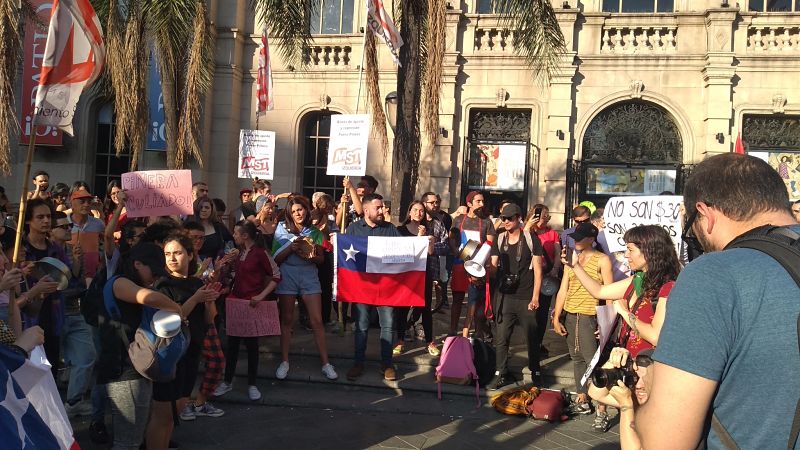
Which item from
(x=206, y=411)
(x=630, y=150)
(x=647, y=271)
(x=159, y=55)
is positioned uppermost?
(x=159, y=55)

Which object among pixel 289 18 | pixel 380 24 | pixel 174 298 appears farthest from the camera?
pixel 289 18

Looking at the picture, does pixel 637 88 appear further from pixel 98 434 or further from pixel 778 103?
pixel 98 434

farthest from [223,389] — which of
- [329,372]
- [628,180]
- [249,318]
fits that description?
[628,180]

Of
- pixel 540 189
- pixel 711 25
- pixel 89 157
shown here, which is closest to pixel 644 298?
pixel 540 189

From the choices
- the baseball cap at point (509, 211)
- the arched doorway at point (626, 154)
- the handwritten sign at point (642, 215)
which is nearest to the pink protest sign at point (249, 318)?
the baseball cap at point (509, 211)

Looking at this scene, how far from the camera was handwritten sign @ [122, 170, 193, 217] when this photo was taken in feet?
23.6

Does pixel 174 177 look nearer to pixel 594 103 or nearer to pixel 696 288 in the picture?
pixel 696 288

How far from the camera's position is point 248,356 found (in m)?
6.94

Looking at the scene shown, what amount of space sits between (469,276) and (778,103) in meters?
10.7

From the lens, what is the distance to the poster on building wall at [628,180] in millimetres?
15609

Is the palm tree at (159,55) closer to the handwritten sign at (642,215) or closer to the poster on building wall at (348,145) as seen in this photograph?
the poster on building wall at (348,145)

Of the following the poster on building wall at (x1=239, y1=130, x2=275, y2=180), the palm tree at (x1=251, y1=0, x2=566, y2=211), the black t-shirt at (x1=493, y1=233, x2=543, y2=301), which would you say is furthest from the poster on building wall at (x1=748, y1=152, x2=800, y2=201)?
the poster on building wall at (x1=239, y1=130, x2=275, y2=180)

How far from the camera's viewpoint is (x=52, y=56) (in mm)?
5281

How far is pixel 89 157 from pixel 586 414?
16.3 metres
